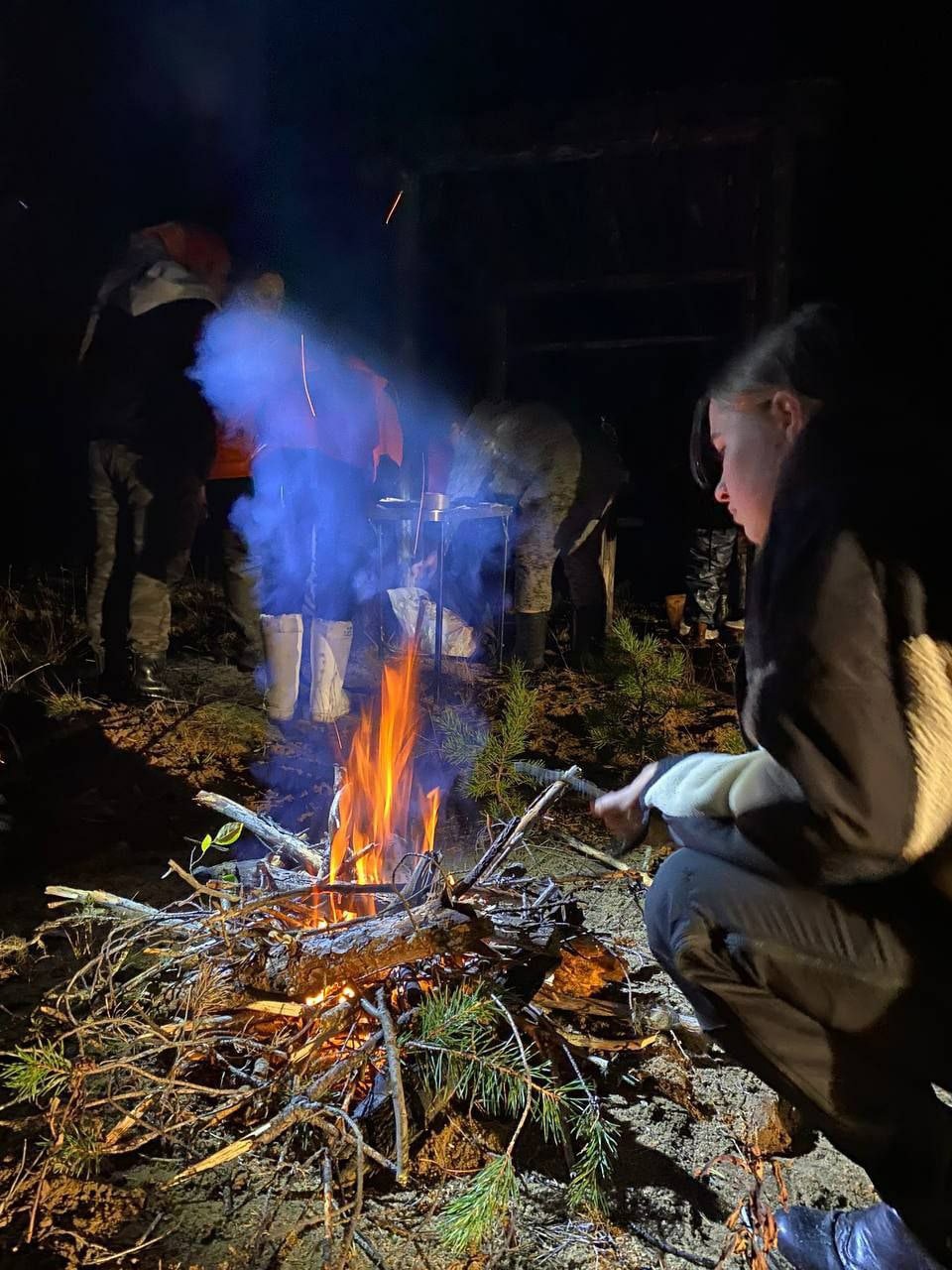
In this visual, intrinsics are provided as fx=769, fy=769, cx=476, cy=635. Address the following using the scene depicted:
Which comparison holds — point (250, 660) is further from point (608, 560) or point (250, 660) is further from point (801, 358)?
point (801, 358)

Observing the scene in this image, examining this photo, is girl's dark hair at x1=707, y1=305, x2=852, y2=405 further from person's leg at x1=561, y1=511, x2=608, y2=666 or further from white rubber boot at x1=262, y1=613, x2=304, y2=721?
person's leg at x1=561, y1=511, x2=608, y2=666

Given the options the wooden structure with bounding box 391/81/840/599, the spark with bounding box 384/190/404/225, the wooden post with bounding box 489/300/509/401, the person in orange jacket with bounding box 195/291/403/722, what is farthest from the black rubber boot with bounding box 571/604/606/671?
the spark with bounding box 384/190/404/225

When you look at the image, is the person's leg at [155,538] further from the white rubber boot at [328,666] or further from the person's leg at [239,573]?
the white rubber boot at [328,666]

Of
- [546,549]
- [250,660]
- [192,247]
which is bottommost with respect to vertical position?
[250,660]

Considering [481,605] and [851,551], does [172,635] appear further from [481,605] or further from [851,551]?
[851,551]

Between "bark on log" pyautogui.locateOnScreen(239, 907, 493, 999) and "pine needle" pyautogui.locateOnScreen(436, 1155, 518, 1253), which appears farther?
"bark on log" pyautogui.locateOnScreen(239, 907, 493, 999)

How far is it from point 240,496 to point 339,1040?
15.3 ft

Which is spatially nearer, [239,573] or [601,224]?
[239,573]

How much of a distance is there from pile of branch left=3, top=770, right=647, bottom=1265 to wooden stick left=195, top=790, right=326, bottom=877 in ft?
1.09

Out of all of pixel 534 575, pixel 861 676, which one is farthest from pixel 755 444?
pixel 534 575

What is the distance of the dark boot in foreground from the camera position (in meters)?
1.70

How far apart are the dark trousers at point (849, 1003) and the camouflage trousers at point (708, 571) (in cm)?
602

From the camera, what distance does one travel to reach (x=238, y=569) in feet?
21.1

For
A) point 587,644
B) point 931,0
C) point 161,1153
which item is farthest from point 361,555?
point 931,0
